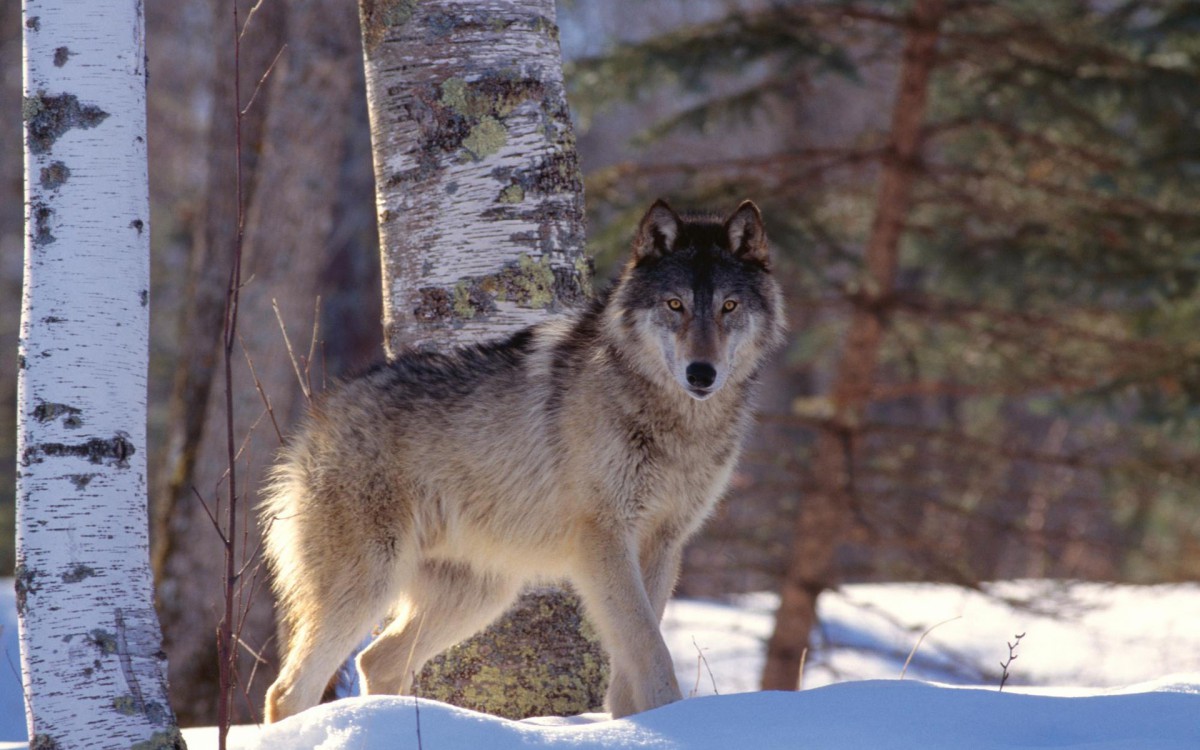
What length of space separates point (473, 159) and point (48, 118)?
1.84m

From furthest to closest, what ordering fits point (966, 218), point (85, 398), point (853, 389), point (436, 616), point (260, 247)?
point (966, 218)
point (853, 389)
point (260, 247)
point (436, 616)
point (85, 398)

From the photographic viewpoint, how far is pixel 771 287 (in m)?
4.72

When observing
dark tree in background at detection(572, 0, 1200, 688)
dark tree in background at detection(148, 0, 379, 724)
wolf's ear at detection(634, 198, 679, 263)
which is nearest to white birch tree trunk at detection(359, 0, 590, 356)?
wolf's ear at detection(634, 198, 679, 263)

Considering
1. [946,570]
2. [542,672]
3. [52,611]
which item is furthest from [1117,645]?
[52,611]

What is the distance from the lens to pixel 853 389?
1066 cm

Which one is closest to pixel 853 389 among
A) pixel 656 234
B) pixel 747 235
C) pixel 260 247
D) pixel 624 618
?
pixel 260 247

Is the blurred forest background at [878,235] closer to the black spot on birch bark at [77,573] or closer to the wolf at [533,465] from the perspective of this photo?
the wolf at [533,465]

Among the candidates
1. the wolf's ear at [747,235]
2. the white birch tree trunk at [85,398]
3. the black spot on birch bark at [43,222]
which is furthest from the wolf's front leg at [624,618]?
the black spot on birch bark at [43,222]

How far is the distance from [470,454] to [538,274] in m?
0.87

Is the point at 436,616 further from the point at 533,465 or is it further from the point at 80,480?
the point at 80,480

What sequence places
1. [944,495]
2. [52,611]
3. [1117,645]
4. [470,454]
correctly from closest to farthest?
[52,611], [470,454], [1117,645], [944,495]

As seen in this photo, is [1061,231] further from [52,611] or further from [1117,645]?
[52,611]

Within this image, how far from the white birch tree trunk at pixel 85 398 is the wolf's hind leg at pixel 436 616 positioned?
5.02 ft

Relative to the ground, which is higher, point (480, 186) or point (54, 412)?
point (480, 186)
